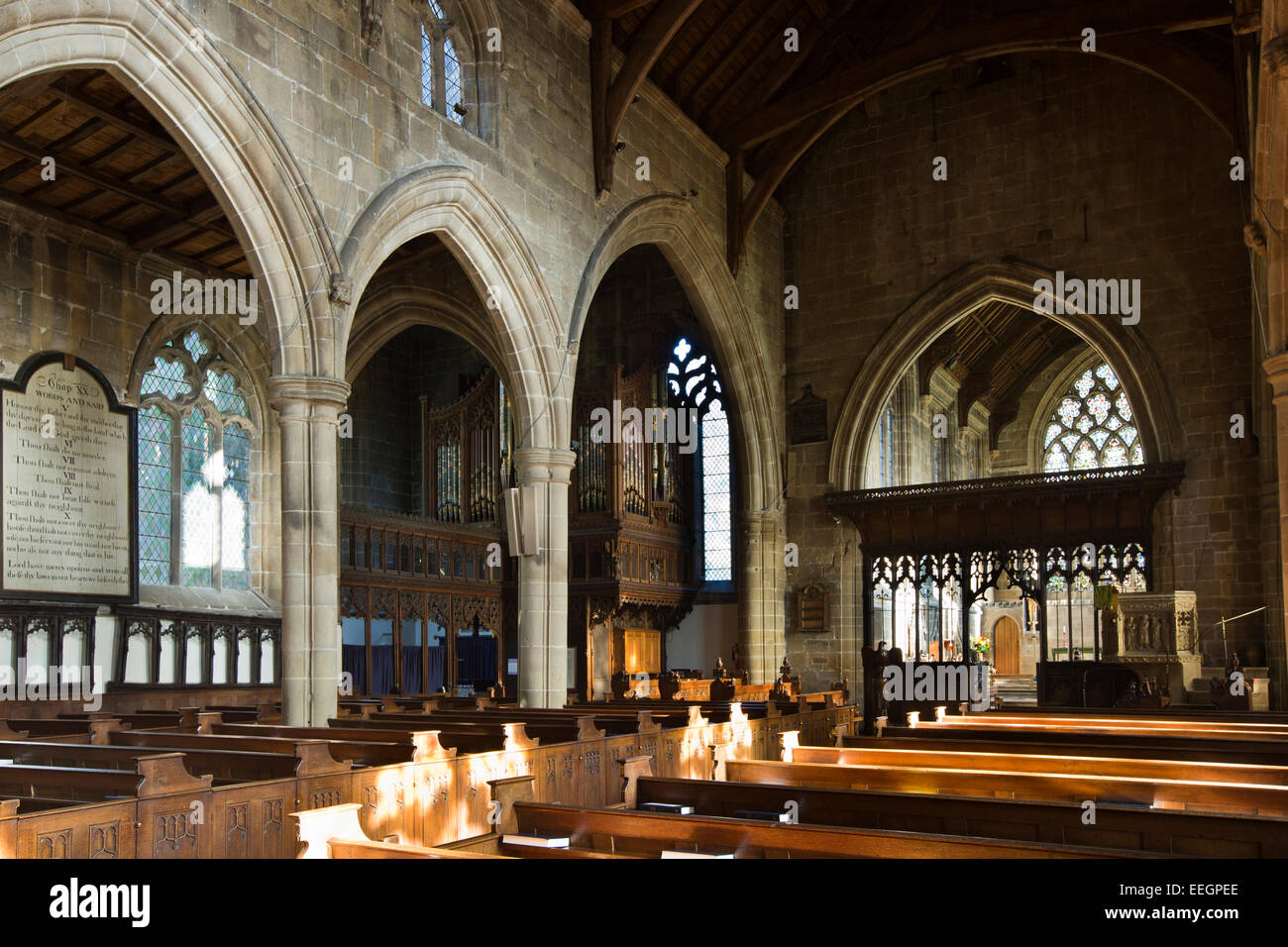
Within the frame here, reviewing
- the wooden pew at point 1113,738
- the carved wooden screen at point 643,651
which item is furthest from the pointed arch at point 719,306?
the wooden pew at point 1113,738

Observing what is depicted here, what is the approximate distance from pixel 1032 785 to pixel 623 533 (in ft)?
36.6

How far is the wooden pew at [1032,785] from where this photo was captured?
490 centimetres

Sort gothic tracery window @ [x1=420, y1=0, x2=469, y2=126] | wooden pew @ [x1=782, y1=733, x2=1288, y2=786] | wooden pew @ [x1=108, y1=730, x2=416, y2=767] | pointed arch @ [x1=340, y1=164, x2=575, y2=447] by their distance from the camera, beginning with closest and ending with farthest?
1. wooden pew @ [x1=782, y1=733, x2=1288, y2=786]
2. wooden pew @ [x1=108, y1=730, x2=416, y2=767]
3. pointed arch @ [x1=340, y1=164, x2=575, y2=447]
4. gothic tracery window @ [x1=420, y1=0, x2=469, y2=126]

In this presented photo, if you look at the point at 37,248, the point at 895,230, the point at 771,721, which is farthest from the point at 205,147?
the point at 895,230

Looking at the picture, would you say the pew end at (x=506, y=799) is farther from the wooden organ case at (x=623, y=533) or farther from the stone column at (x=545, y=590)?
the wooden organ case at (x=623, y=533)

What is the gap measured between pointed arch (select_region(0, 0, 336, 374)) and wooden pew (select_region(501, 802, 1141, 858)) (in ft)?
18.5

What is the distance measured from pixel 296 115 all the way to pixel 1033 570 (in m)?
10.9

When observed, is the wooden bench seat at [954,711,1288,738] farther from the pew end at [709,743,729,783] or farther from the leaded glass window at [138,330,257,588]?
the leaded glass window at [138,330,257,588]

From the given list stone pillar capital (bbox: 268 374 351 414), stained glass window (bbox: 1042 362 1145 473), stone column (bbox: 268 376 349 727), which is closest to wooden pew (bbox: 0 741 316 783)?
stone column (bbox: 268 376 349 727)

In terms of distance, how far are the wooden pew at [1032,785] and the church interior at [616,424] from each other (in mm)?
27

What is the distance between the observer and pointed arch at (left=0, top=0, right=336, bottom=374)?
7.45 meters

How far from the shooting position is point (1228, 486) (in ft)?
47.1

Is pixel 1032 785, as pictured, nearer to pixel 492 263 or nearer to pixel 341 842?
pixel 341 842
